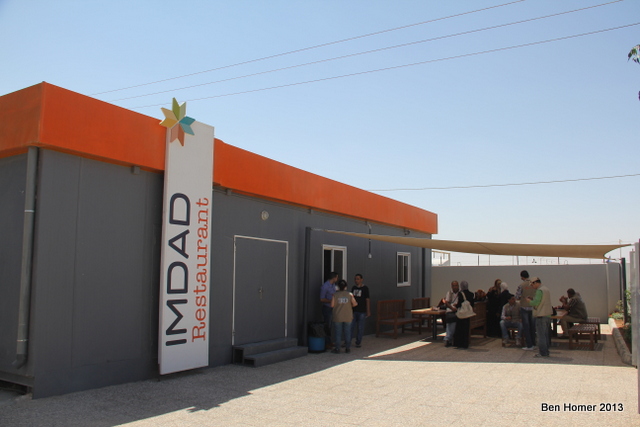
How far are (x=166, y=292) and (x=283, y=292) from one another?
3240 mm

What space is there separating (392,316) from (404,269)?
7.72ft

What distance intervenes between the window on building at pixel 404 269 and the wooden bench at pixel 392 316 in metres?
1.21

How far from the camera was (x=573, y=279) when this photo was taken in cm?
1791

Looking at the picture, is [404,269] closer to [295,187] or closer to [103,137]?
[295,187]

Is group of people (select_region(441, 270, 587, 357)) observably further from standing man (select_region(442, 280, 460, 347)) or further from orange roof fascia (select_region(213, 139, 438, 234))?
orange roof fascia (select_region(213, 139, 438, 234))

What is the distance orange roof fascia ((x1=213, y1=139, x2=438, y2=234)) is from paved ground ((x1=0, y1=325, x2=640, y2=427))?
3.01 meters

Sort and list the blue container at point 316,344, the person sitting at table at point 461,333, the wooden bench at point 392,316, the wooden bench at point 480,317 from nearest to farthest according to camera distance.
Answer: the blue container at point 316,344 < the person sitting at table at point 461,333 < the wooden bench at point 480,317 < the wooden bench at point 392,316

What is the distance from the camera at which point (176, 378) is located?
7695mm

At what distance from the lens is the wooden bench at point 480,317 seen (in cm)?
1220

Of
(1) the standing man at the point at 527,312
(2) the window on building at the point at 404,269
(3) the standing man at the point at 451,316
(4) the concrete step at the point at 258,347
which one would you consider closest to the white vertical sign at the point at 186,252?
(4) the concrete step at the point at 258,347

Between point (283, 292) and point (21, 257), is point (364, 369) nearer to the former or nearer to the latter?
point (283, 292)

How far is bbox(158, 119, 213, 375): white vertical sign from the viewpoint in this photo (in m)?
7.61

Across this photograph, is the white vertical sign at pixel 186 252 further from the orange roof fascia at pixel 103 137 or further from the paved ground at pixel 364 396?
the paved ground at pixel 364 396

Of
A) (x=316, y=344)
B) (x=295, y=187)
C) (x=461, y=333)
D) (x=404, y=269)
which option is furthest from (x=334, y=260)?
(x=404, y=269)
